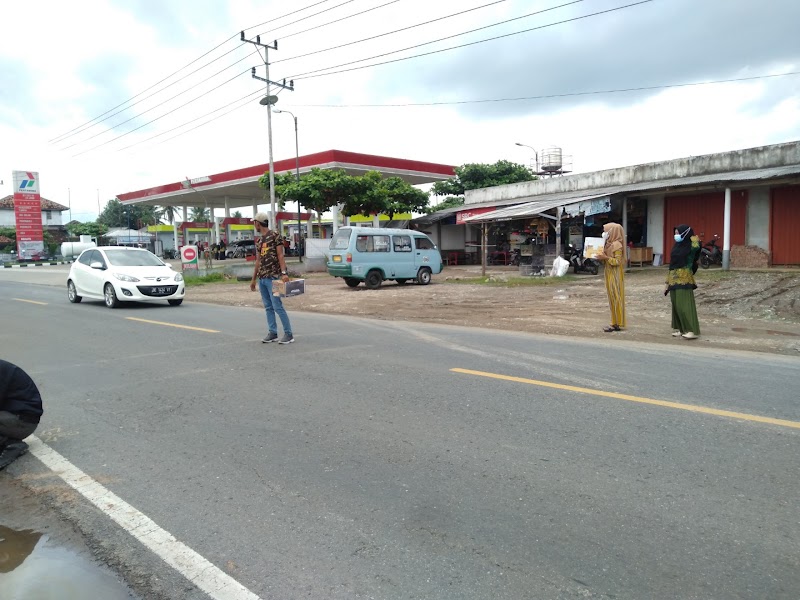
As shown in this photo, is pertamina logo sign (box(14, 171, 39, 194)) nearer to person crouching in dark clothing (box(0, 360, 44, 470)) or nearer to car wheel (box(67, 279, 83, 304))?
car wheel (box(67, 279, 83, 304))

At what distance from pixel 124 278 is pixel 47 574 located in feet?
38.6

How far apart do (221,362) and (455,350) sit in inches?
122

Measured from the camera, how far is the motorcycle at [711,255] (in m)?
19.7

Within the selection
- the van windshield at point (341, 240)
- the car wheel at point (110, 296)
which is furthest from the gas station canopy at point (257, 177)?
the car wheel at point (110, 296)

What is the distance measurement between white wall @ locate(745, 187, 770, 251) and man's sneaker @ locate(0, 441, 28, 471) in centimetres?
2127

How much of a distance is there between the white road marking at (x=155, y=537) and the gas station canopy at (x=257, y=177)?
2878cm

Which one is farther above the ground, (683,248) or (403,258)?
(683,248)

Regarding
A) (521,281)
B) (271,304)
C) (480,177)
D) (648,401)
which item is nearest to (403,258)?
(521,281)

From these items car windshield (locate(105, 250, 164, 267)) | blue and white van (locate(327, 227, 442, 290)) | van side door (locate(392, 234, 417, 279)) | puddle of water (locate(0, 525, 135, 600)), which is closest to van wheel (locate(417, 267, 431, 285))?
blue and white van (locate(327, 227, 442, 290))

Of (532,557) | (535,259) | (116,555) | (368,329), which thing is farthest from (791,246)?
(116,555)

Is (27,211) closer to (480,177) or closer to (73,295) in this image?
(480,177)

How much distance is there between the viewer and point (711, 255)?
1991 centimetres

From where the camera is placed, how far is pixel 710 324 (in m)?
10.7

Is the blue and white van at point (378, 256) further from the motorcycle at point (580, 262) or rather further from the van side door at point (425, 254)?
the motorcycle at point (580, 262)
